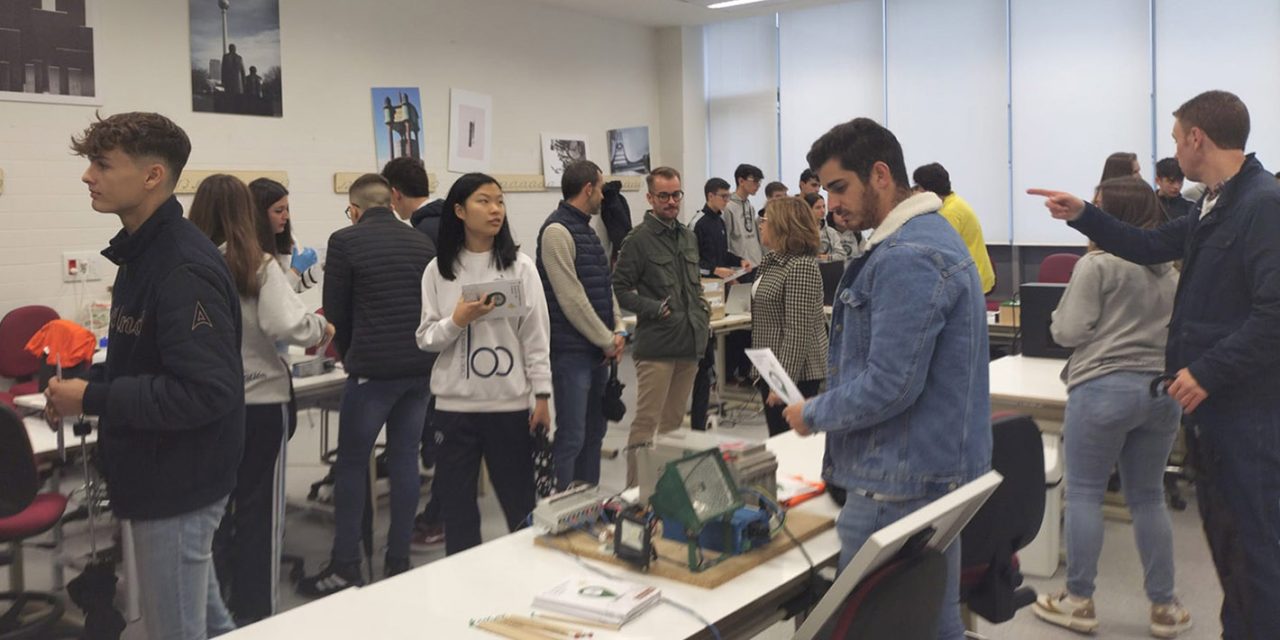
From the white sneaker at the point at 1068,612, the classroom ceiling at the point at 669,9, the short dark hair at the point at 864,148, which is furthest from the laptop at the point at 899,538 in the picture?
the classroom ceiling at the point at 669,9

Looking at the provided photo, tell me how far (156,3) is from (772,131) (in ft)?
19.2

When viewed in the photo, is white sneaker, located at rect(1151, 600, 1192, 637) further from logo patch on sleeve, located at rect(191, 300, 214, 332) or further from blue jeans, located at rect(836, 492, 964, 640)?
logo patch on sleeve, located at rect(191, 300, 214, 332)

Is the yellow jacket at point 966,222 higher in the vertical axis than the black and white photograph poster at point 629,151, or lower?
lower

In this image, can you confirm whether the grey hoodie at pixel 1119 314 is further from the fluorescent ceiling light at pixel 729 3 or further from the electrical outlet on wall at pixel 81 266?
the fluorescent ceiling light at pixel 729 3

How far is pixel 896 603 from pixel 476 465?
1844mm

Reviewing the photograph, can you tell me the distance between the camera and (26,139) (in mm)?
5414

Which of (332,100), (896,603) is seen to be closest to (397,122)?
(332,100)

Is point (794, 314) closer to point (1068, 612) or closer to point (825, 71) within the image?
point (1068, 612)

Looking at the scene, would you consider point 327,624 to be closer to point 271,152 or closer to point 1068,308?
point 1068,308

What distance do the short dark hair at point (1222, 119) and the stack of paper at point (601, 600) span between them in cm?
195

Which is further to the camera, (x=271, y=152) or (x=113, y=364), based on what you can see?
(x=271, y=152)

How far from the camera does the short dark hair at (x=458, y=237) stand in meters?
3.04

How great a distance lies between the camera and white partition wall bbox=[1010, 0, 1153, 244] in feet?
26.6

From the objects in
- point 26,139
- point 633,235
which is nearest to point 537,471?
point 633,235
